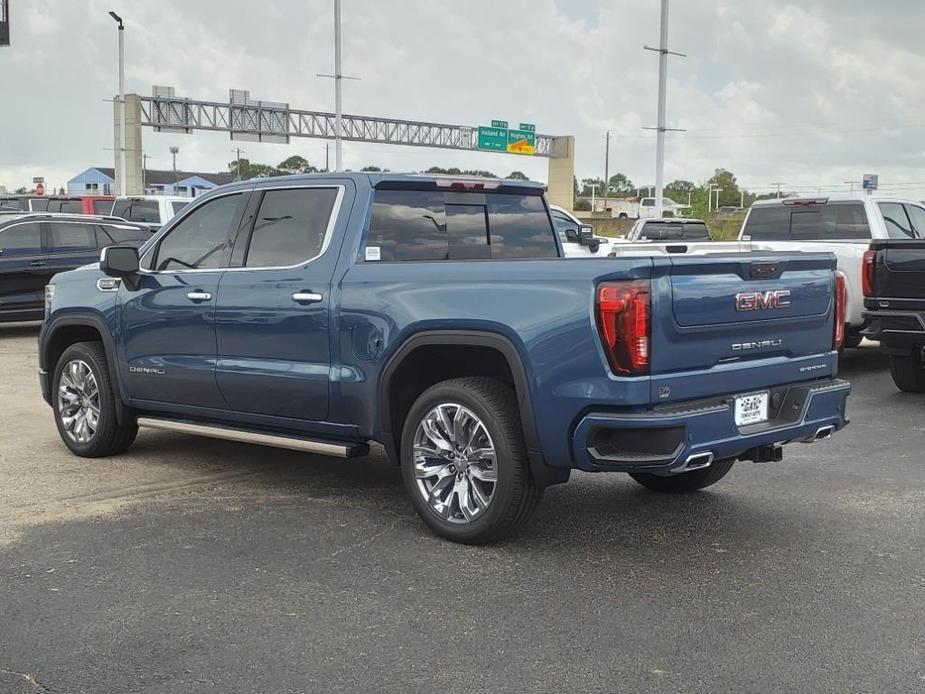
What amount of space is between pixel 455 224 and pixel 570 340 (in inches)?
73.5

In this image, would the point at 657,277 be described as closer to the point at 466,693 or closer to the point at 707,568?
the point at 707,568

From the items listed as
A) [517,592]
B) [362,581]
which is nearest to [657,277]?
[517,592]

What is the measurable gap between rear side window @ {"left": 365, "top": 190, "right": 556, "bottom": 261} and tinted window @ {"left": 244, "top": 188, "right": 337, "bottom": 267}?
1.08ft

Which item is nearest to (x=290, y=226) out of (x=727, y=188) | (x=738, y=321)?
(x=738, y=321)

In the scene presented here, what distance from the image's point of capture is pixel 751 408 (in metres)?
5.29

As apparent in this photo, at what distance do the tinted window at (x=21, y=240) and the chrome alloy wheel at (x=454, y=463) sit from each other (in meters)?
12.2

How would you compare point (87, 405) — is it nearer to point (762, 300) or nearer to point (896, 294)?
point (762, 300)

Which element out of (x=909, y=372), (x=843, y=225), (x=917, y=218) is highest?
(x=917, y=218)

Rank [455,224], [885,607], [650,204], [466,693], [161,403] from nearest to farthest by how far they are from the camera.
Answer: [466,693] → [885,607] → [455,224] → [161,403] → [650,204]

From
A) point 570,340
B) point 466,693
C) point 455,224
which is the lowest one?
point 466,693

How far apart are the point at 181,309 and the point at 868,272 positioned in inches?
261

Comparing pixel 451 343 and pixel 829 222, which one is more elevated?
pixel 829 222

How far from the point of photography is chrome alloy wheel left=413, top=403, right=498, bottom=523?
17.5ft

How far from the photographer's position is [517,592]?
187 inches
